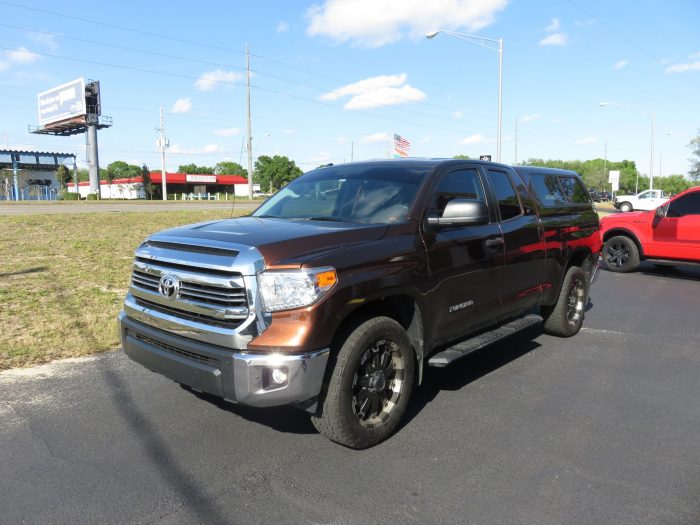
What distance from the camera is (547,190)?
20.5 feet

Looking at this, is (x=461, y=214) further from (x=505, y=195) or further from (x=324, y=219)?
(x=505, y=195)

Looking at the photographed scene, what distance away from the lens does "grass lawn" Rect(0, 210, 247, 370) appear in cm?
573

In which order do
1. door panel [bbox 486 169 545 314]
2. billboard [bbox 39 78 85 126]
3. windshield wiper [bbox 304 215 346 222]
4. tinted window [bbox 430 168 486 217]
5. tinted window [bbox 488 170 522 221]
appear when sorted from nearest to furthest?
1. windshield wiper [bbox 304 215 346 222]
2. tinted window [bbox 430 168 486 217]
3. door panel [bbox 486 169 545 314]
4. tinted window [bbox 488 170 522 221]
5. billboard [bbox 39 78 85 126]

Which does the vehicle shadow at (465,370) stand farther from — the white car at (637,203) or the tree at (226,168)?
the tree at (226,168)

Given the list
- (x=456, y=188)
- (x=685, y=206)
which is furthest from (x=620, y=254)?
(x=456, y=188)

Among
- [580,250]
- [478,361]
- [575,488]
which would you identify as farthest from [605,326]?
[575,488]

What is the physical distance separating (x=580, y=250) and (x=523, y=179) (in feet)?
4.64

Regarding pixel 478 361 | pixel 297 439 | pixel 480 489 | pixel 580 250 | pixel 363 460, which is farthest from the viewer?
pixel 580 250

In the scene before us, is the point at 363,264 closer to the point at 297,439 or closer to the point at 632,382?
the point at 297,439

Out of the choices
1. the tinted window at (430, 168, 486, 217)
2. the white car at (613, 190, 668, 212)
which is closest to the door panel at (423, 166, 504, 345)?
the tinted window at (430, 168, 486, 217)

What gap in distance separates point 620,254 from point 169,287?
10930mm

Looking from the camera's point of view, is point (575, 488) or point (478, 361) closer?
point (575, 488)

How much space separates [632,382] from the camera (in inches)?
197

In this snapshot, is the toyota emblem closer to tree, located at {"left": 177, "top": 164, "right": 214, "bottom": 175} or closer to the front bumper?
the front bumper
